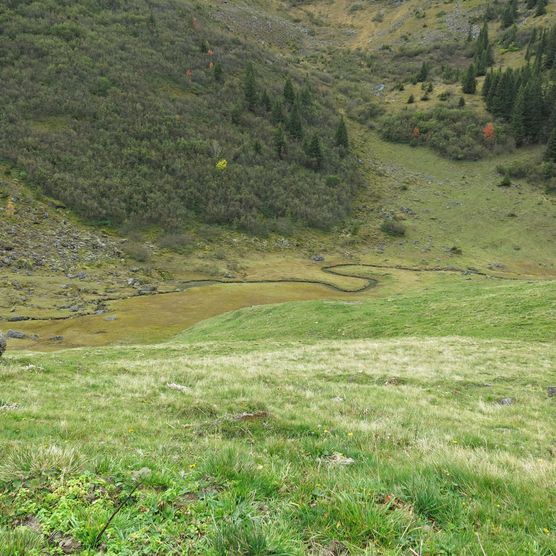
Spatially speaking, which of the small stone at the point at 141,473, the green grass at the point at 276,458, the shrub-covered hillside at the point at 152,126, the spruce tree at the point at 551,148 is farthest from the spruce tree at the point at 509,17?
the small stone at the point at 141,473

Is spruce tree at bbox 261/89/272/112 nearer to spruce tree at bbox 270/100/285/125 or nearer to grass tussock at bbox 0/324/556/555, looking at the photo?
spruce tree at bbox 270/100/285/125

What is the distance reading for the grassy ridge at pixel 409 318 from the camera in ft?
92.7

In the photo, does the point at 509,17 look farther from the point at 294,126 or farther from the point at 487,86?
the point at 294,126

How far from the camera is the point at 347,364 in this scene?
19672 millimetres

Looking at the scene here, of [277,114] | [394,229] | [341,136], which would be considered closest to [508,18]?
[341,136]

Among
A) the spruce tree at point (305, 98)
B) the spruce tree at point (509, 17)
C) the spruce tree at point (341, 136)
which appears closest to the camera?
the spruce tree at point (341, 136)

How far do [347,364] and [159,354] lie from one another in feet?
39.1

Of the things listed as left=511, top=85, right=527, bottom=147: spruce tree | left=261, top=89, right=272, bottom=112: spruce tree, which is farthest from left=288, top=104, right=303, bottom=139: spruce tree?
left=511, top=85, right=527, bottom=147: spruce tree

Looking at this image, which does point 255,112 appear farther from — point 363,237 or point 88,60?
point 363,237

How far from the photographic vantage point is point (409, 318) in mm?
33156

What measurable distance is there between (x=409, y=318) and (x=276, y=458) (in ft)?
97.1

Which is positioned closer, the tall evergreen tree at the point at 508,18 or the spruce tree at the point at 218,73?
the spruce tree at the point at 218,73

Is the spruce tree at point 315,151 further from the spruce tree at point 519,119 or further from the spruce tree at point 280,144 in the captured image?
the spruce tree at point 519,119

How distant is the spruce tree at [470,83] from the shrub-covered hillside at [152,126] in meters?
49.3
